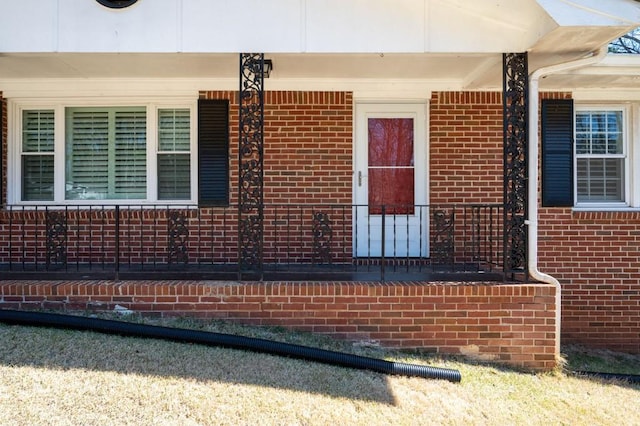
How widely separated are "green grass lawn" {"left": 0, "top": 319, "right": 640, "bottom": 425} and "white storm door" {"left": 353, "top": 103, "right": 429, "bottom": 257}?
6.58ft

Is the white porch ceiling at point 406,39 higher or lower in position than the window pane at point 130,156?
higher

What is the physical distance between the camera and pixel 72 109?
6301mm

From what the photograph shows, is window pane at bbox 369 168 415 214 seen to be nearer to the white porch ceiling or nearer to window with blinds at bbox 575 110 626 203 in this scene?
the white porch ceiling

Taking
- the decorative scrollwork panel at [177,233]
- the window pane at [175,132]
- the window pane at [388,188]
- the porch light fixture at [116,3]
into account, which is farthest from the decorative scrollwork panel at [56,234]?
the window pane at [388,188]

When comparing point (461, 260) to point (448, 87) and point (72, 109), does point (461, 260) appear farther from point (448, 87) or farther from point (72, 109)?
point (72, 109)

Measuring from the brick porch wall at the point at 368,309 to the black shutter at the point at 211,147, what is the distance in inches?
64.8

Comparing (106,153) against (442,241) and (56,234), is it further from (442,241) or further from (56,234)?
(442,241)

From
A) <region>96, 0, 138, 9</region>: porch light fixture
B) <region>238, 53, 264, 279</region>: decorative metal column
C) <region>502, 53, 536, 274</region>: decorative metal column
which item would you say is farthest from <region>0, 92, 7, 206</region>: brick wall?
<region>502, 53, 536, 274</region>: decorative metal column

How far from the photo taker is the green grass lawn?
3.33 metres

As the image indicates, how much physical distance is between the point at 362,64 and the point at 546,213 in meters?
3.01

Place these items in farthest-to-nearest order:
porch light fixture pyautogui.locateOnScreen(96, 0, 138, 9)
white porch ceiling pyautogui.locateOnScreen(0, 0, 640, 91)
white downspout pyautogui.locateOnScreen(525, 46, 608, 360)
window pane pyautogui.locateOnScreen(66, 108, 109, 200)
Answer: window pane pyautogui.locateOnScreen(66, 108, 109, 200) → white downspout pyautogui.locateOnScreen(525, 46, 608, 360) → porch light fixture pyautogui.locateOnScreen(96, 0, 138, 9) → white porch ceiling pyautogui.locateOnScreen(0, 0, 640, 91)

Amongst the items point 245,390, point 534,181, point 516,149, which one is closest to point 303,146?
point 516,149

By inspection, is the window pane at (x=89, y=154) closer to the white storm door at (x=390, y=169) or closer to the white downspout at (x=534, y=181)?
the white storm door at (x=390, y=169)

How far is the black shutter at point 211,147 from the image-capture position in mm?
6102
